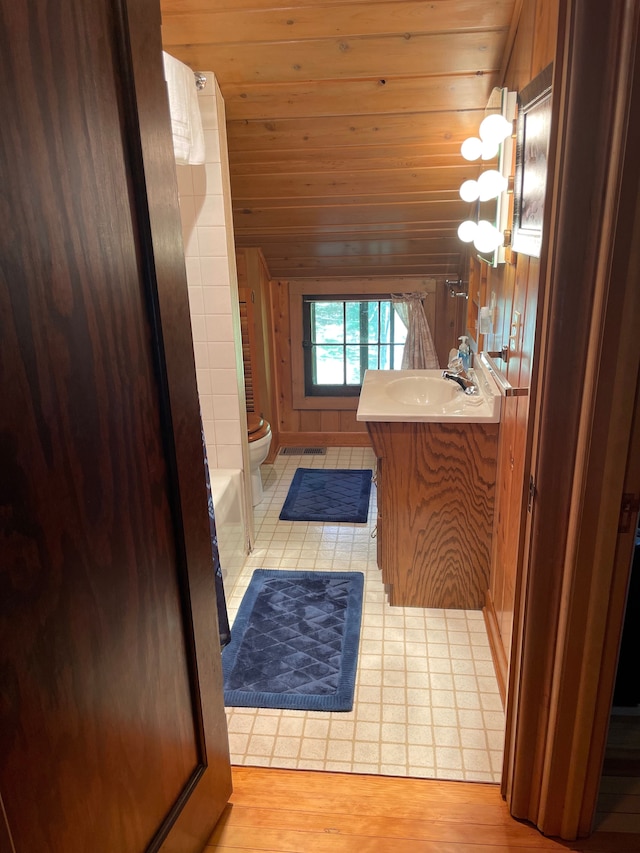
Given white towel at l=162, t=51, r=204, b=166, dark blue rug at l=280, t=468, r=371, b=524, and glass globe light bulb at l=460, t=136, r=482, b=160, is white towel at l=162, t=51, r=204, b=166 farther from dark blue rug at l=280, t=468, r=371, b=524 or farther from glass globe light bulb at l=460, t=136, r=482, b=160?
dark blue rug at l=280, t=468, r=371, b=524

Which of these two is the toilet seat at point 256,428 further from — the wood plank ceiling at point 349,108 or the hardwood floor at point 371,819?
the hardwood floor at point 371,819

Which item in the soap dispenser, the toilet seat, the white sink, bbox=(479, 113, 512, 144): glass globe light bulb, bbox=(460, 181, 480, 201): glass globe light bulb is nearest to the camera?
bbox=(479, 113, 512, 144): glass globe light bulb

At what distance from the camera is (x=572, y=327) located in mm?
1096

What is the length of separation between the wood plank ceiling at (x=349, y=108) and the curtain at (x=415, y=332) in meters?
0.33

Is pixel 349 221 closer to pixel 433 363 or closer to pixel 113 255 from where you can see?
pixel 433 363

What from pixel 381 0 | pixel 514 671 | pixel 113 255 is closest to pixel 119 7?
pixel 113 255

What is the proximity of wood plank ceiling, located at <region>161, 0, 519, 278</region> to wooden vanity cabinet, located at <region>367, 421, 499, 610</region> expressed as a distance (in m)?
1.33

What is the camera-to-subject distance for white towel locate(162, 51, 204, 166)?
195cm

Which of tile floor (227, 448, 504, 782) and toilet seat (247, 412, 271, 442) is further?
toilet seat (247, 412, 271, 442)

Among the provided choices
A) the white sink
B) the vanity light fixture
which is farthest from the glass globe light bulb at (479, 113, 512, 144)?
the white sink

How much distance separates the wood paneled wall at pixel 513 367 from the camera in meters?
1.63

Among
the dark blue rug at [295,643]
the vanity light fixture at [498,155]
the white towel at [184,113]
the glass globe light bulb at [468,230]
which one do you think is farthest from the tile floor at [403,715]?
the white towel at [184,113]

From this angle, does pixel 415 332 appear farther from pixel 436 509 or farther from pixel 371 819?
pixel 371 819

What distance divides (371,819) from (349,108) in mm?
2474
